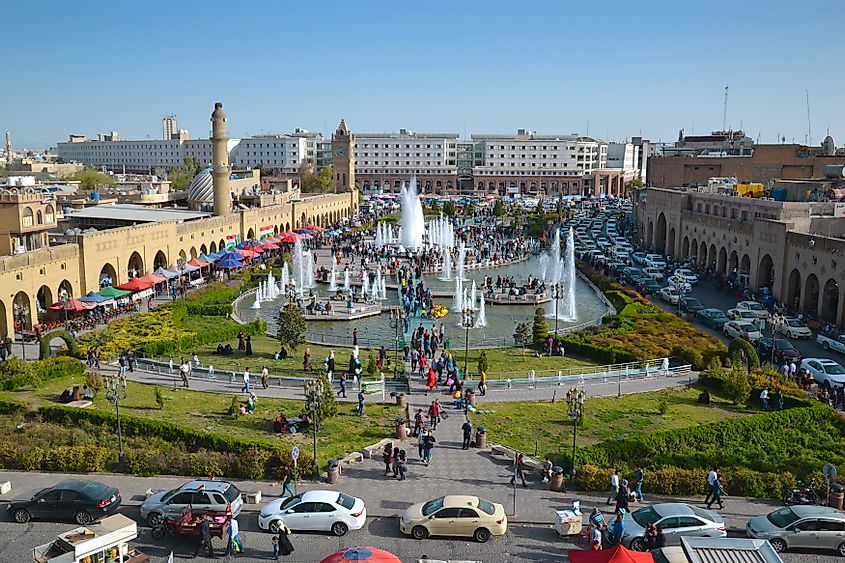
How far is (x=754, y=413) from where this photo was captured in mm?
22516

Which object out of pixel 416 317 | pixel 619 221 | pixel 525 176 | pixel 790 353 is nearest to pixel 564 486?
pixel 790 353

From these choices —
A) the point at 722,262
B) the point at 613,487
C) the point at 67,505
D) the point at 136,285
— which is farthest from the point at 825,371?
the point at 136,285

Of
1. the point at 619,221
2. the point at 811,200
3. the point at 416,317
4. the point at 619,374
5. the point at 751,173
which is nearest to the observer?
the point at 619,374

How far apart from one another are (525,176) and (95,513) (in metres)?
118

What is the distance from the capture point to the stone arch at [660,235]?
6222cm

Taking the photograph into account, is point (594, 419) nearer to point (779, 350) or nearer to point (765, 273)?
point (779, 350)

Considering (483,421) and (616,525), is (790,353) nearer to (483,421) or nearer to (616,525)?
(483,421)

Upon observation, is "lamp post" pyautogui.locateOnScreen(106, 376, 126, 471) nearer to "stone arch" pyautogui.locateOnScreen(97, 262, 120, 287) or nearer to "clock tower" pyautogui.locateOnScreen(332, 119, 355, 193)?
"stone arch" pyautogui.locateOnScreen(97, 262, 120, 287)

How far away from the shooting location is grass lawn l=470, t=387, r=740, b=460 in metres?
20.0

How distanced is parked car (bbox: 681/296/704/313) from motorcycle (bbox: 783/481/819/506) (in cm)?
2152

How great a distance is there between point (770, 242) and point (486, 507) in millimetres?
32757

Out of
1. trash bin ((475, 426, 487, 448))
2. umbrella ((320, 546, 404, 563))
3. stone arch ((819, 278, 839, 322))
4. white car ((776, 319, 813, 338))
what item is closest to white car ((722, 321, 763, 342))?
white car ((776, 319, 813, 338))

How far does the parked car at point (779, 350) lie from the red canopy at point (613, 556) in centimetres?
1875

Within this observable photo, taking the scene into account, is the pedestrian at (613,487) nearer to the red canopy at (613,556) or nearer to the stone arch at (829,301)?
the red canopy at (613,556)
